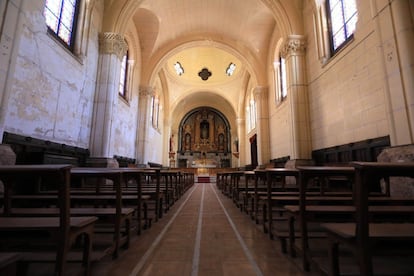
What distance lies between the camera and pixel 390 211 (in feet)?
4.88

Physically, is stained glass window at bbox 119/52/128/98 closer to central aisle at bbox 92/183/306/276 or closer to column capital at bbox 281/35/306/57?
column capital at bbox 281/35/306/57

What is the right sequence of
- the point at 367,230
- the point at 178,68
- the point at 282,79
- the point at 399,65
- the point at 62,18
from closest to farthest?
the point at 367,230 < the point at 399,65 < the point at 62,18 < the point at 282,79 < the point at 178,68

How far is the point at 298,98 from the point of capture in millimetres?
6980

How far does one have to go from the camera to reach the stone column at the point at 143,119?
1073cm

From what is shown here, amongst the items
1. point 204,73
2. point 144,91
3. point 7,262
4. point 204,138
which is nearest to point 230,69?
point 204,73

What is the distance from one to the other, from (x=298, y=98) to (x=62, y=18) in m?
7.19

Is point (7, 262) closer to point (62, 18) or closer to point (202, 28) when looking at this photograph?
point (62, 18)

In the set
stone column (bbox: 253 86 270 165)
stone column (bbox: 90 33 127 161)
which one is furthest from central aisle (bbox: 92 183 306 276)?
stone column (bbox: 253 86 270 165)

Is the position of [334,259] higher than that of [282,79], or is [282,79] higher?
[282,79]

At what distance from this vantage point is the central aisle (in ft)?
5.37

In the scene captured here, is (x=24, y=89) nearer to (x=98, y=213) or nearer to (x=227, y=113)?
(x=98, y=213)

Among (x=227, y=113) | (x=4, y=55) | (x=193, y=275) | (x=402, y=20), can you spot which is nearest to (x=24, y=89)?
(x=4, y=55)

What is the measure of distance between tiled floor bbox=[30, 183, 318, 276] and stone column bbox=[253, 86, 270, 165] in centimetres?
793

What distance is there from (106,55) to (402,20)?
7.44m
